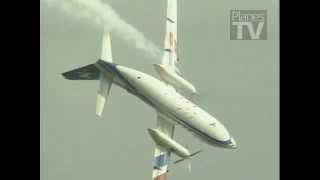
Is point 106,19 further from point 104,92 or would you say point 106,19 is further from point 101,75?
point 104,92

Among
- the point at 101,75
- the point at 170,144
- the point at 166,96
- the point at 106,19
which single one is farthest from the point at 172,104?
the point at 106,19

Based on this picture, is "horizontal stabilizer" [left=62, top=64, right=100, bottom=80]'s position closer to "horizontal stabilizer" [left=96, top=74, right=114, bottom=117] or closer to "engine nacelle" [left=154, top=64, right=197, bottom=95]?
"horizontal stabilizer" [left=96, top=74, right=114, bottom=117]

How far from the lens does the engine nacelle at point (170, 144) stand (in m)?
6.83

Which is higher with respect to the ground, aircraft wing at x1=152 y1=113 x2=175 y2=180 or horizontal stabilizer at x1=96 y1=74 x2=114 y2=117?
horizontal stabilizer at x1=96 y1=74 x2=114 y2=117

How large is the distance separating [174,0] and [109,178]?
49.4 inches

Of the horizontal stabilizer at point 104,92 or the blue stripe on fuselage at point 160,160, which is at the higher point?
the horizontal stabilizer at point 104,92

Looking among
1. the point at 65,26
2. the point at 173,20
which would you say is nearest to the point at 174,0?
the point at 173,20

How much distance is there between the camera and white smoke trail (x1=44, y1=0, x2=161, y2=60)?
6844 millimetres

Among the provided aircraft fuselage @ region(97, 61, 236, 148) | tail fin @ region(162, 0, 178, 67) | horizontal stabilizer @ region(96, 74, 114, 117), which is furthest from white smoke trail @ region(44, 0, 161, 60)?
horizontal stabilizer @ region(96, 74, 114, 117)

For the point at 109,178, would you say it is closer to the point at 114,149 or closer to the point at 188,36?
the point at 114,149

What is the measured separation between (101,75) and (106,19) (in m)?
0.37

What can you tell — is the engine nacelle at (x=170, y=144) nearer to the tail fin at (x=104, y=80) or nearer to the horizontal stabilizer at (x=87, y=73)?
the tail fin at (x=104, y=80)

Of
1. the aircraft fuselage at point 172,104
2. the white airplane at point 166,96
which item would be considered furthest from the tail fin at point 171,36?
the aircraft fuselage at point 172,104

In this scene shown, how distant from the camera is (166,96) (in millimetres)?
6840
